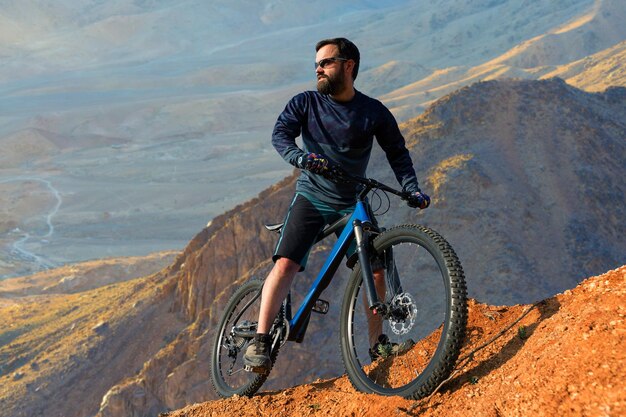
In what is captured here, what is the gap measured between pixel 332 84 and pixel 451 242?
16.9m

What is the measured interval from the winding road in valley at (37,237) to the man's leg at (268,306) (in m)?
74.5

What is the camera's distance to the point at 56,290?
5331cm

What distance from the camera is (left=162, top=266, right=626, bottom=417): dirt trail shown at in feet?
12.9

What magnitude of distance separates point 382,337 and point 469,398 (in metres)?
1.20

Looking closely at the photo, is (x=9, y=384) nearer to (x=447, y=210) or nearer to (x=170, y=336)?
(x=170, y=336)

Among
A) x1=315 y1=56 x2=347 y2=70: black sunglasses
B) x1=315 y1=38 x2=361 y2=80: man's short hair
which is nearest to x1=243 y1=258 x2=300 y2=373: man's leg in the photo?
x1=315 y1=56 x2=347 y2=70: black sunglasses

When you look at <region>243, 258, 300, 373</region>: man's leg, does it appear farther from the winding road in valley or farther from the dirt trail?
the winding road in valley

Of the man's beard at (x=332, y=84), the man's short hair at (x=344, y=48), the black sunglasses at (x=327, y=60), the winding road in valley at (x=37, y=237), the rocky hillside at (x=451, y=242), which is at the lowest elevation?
the rocky hillside at (x=451, y=242)

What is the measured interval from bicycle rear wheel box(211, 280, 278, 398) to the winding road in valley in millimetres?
73096

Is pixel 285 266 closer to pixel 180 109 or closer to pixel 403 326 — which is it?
pixel 403 326

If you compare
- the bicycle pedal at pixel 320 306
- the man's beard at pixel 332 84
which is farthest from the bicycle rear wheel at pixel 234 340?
the man's beard at pixel 332 84

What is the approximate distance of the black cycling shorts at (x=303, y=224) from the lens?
18.5 feet

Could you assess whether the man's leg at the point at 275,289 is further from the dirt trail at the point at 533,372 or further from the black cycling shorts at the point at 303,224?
the dirt trail at the point at 533,372

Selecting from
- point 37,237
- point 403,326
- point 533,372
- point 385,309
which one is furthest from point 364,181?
point 37,237
